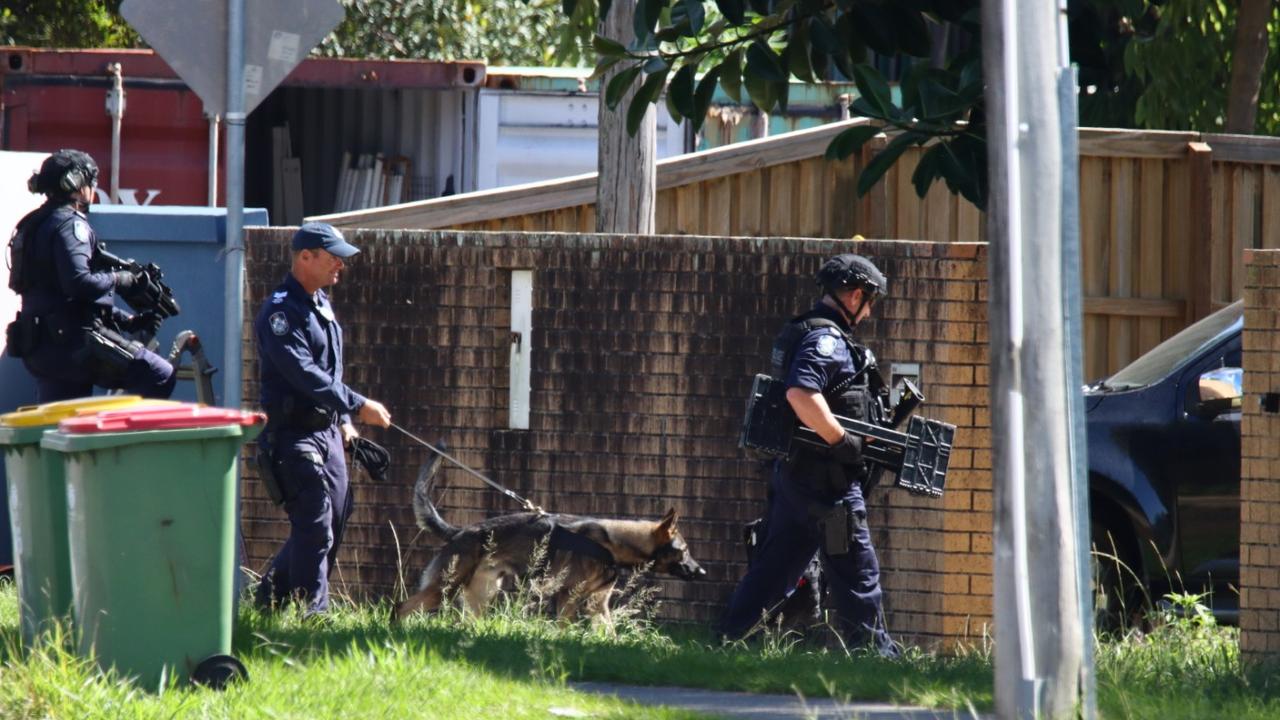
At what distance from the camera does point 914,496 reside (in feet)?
23.0

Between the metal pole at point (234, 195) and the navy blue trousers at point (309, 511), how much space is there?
19.4 inches

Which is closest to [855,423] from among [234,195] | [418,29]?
[234,195]

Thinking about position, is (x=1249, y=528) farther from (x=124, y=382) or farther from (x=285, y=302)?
(x=124, y=382)

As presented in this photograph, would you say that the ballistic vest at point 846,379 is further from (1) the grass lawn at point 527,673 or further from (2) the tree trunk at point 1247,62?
(2) the tree trunk at point 1247,62

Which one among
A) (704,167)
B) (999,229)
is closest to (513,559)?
(999,229)

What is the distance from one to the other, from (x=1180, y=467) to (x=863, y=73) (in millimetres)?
2791

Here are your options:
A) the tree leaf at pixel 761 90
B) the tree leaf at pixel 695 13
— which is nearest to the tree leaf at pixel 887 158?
the tree leaf at pixel 761 90

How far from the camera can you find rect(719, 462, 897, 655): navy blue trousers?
645cm

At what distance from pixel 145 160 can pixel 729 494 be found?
277 inches

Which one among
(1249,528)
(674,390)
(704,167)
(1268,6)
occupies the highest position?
(1268,6)

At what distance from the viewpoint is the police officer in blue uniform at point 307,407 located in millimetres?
6375

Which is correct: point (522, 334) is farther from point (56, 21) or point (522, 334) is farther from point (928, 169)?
point (56, 21)

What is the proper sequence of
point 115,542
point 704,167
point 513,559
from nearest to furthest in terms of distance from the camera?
point 115,542
point 513,559
point 704,167

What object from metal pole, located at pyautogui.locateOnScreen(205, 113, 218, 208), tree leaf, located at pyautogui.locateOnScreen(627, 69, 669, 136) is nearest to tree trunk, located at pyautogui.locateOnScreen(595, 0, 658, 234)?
tree leaf, located at pyautogui.locateOnScreen(627, 69, 669, 136)
